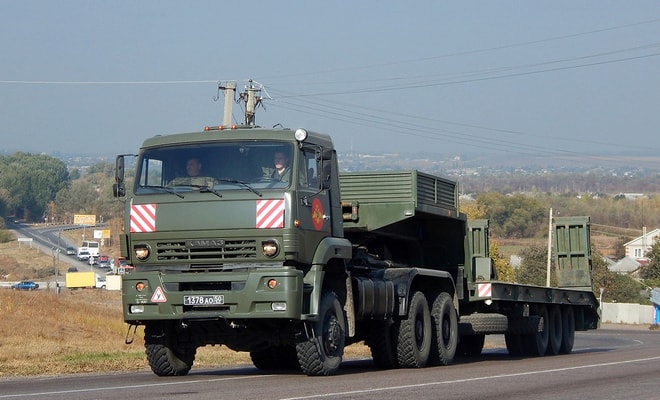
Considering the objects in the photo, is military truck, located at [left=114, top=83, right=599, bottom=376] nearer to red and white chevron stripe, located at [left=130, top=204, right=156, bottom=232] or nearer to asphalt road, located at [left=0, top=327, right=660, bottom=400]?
red and white chevron stripe, located at [left=130, top=204, right=156, bottom=232]

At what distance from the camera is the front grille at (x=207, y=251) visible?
13930mm

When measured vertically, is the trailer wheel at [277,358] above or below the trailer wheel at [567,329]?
below

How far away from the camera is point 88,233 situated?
171 meters

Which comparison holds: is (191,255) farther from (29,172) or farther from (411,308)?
(29,172)

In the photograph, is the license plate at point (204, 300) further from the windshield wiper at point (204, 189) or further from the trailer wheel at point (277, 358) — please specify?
the trailer wheel at point (277, 358)

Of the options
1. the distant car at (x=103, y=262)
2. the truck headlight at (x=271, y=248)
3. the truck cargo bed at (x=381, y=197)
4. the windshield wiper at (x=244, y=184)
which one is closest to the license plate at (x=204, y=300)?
the truck headlight at (x=271, y=248)

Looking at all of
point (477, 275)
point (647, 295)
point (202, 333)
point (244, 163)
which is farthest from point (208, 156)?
point (647, 295)

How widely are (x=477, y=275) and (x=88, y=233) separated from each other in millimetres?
156000

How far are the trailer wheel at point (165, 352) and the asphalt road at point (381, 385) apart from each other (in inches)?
8.0

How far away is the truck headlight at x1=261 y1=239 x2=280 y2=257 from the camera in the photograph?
13.9m

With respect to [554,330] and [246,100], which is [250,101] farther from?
[554,330]

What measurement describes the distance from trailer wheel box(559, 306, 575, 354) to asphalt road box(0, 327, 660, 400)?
289 inches

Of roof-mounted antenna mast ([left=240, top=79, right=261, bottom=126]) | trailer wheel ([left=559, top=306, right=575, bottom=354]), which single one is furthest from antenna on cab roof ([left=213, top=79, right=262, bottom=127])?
trailer wheel ([left=559, top=306, right=575, bottom=354])

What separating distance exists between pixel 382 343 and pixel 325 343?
8.34ft
